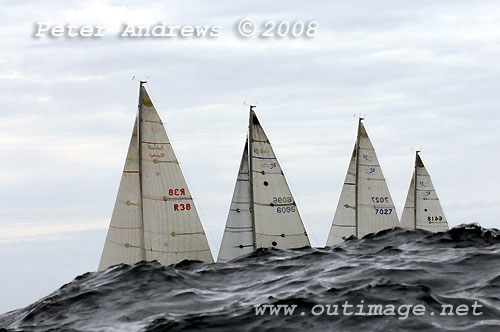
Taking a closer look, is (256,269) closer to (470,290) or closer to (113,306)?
(113,306)

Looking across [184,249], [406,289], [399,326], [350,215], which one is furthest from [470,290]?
[350,215]

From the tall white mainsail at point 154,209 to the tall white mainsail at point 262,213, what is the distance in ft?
18.6

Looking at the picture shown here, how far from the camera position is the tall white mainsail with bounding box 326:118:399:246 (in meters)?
50.8

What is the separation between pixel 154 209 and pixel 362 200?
66.8 feet

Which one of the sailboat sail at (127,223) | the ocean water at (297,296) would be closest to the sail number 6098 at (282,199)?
the sailboat sail at (127,223)

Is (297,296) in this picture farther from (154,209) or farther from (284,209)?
(284,209)

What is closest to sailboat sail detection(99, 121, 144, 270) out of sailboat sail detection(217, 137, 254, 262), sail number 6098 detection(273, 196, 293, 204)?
sailboat sail detection(217, 137, 254, 262)

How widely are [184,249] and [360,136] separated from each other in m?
21.4

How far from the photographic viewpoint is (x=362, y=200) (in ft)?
167

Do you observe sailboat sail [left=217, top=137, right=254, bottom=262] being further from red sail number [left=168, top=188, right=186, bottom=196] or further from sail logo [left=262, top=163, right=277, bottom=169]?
red sail number [left=168, top=188, right=186, bottom=196]

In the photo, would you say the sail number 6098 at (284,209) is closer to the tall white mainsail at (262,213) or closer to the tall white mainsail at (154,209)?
the tall white mainsail at (262,213)

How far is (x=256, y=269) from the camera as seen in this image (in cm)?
2147

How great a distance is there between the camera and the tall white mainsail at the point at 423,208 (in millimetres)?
60562

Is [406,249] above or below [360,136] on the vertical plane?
below
